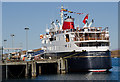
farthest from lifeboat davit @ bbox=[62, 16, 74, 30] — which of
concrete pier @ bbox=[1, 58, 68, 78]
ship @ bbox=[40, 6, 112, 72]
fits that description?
concrete pier @ bbox=[1, 58, 68, 78]

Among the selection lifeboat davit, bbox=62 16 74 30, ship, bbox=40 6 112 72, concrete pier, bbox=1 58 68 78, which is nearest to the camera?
concrete pier, bbox=1 58 68 78

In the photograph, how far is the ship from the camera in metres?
73.0

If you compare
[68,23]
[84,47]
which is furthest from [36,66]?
[68,23]

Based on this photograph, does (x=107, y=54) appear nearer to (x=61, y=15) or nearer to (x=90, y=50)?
(x=90, y=50)

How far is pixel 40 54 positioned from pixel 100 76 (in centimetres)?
3660

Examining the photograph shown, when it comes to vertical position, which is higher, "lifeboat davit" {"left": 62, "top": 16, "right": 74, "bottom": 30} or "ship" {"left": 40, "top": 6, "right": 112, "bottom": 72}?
"lifeboat davit" {"left": 62, "top": 16, "right": 74, "bottom": 30}

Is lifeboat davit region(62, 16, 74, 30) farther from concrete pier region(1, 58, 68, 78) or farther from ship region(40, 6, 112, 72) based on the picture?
concrete pier region(1, 58, 68, 78)

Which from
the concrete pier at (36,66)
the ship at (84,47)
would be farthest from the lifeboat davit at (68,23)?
the concrete pier at (36,66)

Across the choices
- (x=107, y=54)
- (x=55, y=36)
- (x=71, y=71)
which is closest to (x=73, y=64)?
(x=71, y=71)

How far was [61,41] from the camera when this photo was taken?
3253 inches

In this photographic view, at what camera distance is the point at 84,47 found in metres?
74.2

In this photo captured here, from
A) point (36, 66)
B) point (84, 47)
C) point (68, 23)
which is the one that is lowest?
point (36, 66)

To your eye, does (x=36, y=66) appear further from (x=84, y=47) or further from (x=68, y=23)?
(x=68, y=23)

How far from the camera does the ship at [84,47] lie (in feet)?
240
